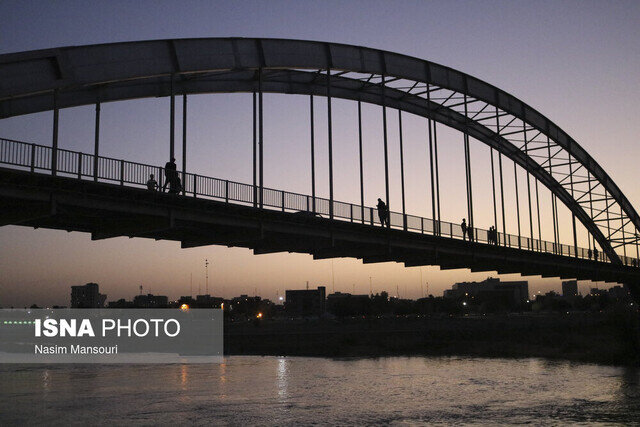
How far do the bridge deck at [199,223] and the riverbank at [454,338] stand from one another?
1006 centimetres

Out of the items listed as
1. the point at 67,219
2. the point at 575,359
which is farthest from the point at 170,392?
the point at 575,359

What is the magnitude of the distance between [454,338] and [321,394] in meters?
37.4

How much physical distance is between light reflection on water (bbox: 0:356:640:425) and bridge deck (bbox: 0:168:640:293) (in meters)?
6.38

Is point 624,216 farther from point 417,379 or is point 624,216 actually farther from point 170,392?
point 170,392

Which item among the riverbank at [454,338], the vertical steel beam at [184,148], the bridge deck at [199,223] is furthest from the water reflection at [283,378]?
the riverbank at [454,338]

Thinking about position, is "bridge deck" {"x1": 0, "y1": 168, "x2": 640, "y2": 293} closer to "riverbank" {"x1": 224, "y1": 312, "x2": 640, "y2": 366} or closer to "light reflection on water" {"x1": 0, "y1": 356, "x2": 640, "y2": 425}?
"light reflection on water" {"x1": 0, "y1": 356, "x2": 640, "y2": 425}

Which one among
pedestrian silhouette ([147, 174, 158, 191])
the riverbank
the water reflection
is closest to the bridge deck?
pedestrian silhouette ([147, 174, 158, 191])

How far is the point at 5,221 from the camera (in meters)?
24.5

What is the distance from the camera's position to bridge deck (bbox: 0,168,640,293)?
23.1 meters

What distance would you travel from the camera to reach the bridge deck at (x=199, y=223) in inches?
908

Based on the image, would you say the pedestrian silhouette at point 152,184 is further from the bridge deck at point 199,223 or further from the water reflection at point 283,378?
the water reflection at point 283,378

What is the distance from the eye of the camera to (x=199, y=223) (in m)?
28.4

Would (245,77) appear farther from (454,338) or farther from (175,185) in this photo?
(454,338)

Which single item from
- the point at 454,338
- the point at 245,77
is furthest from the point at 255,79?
the point at 454,338
